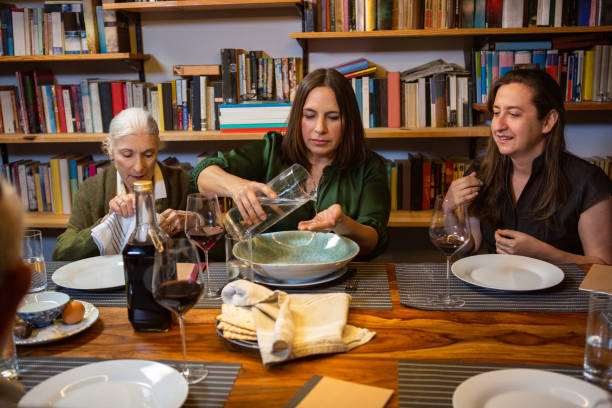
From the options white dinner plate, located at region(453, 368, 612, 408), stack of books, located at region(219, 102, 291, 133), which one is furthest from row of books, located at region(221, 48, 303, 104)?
white dinner plate, located at region(453, 368, 612, 408)

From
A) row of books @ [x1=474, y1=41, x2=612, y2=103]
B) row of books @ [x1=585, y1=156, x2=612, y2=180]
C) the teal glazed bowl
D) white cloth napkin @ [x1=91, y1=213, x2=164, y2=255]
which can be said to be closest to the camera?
the teal glazed bowl

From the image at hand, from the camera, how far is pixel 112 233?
1590 millimetres

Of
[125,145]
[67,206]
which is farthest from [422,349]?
[67,206]

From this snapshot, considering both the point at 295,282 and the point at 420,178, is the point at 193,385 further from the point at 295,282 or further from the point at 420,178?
the point at 420,178

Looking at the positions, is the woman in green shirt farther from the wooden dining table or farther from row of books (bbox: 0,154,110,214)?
row of books (bbox: 0,154,110,214)

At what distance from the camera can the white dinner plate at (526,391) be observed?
2.59 ft

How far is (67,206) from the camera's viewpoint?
3.08 m

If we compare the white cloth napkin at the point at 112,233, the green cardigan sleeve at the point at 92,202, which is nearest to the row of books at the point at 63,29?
the green cardigan sleeve at the point at 92,202

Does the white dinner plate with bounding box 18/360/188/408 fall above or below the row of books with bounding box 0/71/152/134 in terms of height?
below

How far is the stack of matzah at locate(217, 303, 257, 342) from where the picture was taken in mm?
995

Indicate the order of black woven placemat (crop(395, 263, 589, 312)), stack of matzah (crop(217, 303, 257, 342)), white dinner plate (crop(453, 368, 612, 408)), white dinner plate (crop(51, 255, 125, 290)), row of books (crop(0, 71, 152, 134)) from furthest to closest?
row of books (crop(0, 71, 152, 134)), white dinner plate (crop(51, 255, 125, 290)), black woven placemat (crop(395, 263, 589, 312)), stack of matzah (crop(217, 303, 257, 342)), white dinner plate (crop(453, 368, 612, 408))

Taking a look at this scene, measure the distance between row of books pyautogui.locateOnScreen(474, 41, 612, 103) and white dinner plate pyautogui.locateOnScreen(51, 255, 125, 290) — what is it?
2.06 meters

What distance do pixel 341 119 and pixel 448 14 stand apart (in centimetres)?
112

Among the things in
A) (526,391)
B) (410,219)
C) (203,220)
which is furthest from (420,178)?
(526,391)
